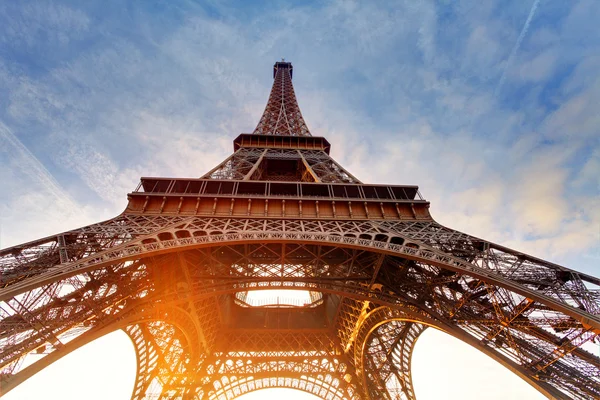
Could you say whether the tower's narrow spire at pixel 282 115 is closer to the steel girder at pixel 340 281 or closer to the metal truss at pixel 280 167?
the metal truss at pixel 280 167

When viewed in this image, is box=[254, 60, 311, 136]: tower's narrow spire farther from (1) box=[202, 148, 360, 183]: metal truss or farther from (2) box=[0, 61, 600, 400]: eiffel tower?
(2) box=[0, 61, 600, 400]: eiffel tower

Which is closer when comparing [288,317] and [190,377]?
[190,377]

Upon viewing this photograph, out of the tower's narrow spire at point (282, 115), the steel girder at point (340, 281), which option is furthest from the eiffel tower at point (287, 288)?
the tower's narrow spire at point (282, 115)

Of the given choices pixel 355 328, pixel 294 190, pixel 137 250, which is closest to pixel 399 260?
pixel 294 190

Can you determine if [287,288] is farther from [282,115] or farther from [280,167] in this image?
[282,115]

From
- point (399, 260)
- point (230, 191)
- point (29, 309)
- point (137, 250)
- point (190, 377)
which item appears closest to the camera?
point (29, 309)

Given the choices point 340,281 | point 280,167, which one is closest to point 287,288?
point 340,281

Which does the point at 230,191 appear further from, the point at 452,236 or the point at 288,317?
the point at 288,317
